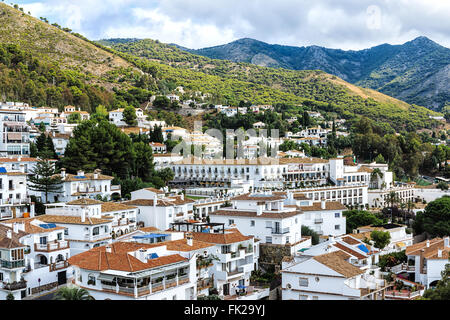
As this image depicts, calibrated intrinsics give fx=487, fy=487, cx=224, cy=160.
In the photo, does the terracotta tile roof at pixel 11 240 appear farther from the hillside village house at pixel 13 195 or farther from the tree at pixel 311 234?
the tree at pixel 311 234

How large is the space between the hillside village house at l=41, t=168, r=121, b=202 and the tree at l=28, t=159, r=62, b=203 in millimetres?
528

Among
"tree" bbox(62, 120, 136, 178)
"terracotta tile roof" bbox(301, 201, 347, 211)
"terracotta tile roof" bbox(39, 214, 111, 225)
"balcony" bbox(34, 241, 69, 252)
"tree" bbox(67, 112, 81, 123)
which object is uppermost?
"tree" bbox(67, 112, 81, 123)

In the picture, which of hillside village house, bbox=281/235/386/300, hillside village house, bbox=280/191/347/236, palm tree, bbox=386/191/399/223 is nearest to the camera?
hillside village house, bbox=281/235/386/300

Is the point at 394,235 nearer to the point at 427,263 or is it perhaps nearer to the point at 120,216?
the point at 427,263

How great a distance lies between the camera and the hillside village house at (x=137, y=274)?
18172 mm

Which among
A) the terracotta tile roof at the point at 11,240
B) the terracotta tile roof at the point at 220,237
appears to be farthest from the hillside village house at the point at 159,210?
the terracotta tile roof at the point at 11,240

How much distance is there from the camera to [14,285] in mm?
22344

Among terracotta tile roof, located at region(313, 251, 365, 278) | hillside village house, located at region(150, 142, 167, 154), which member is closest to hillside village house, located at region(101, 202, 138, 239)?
terracotta tile roof, located at region(313, 251, 365, 278)

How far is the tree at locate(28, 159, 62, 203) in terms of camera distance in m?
36.3

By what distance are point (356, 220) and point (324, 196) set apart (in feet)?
41.9

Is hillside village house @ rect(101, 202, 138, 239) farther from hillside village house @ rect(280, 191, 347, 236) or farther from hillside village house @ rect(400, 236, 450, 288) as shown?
hillside village house @ rect(400, 236, 450, 288)

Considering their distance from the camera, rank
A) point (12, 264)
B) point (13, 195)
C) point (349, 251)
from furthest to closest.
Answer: point (13, 195)
point (349, 251)
point (12, 264)

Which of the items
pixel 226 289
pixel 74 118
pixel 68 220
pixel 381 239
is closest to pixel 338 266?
pixel 226 289

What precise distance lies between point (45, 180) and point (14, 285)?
15.0 metres
